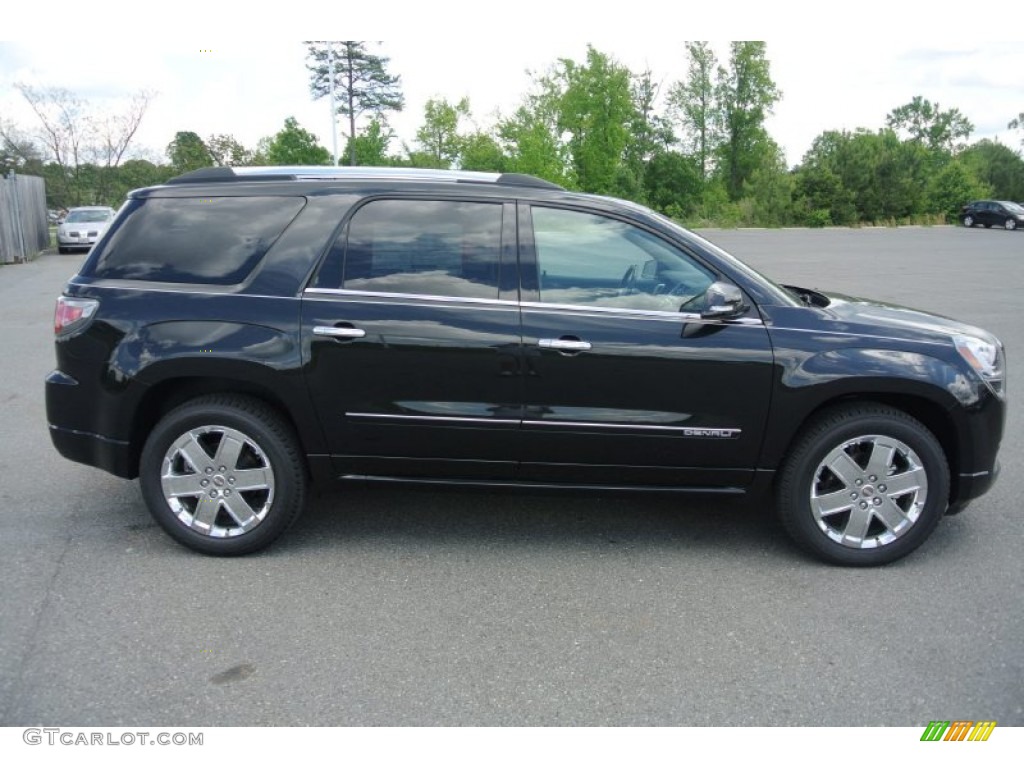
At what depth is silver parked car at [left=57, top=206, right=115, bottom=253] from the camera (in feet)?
83.7

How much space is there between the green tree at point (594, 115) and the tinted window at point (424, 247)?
5125 cm

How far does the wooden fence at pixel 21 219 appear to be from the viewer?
21820 millimetres

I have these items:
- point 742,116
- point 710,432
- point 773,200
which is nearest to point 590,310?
point 710,432

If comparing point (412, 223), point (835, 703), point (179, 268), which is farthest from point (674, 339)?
point (179, 268)

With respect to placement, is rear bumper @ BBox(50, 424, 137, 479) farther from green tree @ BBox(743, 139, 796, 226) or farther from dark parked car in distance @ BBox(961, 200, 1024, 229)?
green tree @ BBox(743, 139, 796, 226)

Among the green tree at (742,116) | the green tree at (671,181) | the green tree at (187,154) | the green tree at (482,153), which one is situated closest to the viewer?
the green tree at (187,154)

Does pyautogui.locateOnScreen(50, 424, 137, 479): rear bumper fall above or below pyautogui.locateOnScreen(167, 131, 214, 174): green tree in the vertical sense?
below

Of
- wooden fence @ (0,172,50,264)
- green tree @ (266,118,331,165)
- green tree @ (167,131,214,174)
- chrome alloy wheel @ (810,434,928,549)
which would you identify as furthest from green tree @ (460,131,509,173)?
chrome alloy wheel @ (810,434,928,549)

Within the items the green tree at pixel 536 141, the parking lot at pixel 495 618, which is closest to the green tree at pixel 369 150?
the green tree at pixel 536 141

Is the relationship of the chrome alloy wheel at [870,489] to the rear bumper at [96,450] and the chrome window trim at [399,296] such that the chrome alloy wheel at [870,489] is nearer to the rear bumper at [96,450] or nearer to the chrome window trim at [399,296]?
the chrome window trim at [399,296]

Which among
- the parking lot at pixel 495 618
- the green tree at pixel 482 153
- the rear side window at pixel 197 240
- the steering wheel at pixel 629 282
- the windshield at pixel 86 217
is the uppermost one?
the green tree at pixel 482 153

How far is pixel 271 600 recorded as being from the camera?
3.72m

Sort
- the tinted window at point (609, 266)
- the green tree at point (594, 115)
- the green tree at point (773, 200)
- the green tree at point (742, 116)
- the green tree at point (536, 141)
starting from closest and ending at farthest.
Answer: the tinted window at point (609, 266)
the green tree at point (536, 141)
the green tree at point (773, 200)
the green tree at point (594, 115)
the green tree at point (742, 116)

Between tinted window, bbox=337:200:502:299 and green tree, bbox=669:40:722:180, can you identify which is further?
green tree, bbox=669:40:722:180
